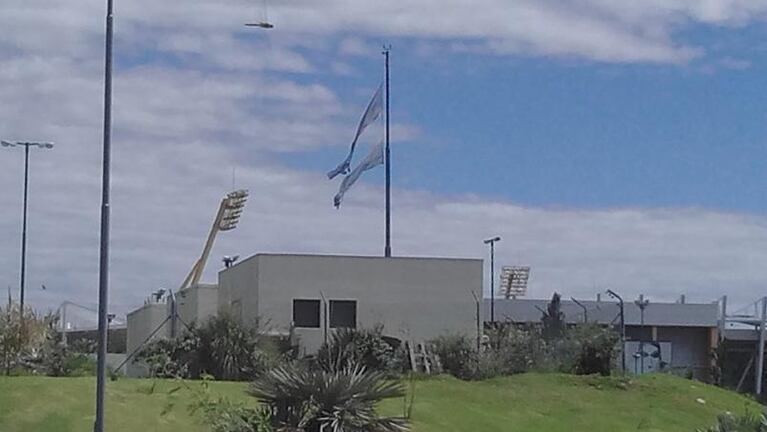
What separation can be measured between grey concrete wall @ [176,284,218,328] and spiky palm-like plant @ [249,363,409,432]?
3666 centimetres

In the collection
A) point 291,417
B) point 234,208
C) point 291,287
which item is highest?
point 234,208

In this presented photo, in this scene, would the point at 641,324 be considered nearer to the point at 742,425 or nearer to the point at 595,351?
the point at 595,351

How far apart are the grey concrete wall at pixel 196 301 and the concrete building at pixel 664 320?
583 inches

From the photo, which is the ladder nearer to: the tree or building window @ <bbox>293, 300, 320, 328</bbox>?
building window @ <bbox>293, 300, 320, 328</bbox>

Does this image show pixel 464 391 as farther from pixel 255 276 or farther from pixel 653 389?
pixel 255 276

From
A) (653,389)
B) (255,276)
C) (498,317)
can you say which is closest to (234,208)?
(498,317)

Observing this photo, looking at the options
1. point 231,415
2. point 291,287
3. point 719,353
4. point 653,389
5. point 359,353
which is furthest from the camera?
point 719,353

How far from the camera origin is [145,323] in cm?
7519

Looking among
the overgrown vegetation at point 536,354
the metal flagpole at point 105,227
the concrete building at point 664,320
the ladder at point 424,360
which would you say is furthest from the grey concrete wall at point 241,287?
the metal flagpole at point 105,227

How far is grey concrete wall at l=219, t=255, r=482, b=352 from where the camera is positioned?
2391 inches

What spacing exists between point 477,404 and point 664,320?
40.4m

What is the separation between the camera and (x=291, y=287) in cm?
6097

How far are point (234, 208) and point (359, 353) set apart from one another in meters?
45.8

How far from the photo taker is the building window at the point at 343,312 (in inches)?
2409
